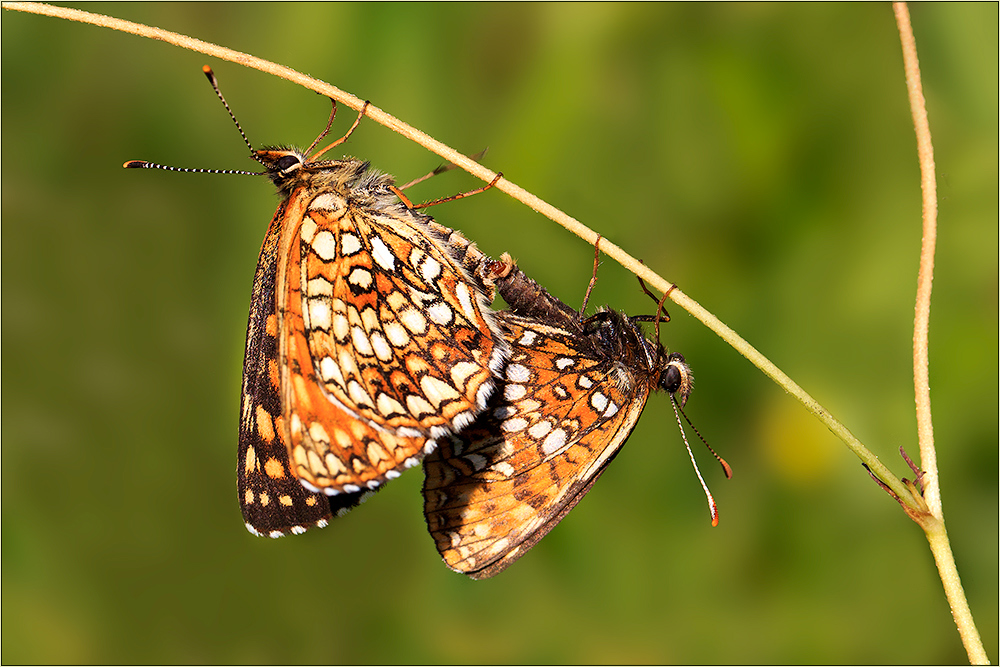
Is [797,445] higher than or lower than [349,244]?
lower

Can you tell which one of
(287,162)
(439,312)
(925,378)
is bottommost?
(439,312)

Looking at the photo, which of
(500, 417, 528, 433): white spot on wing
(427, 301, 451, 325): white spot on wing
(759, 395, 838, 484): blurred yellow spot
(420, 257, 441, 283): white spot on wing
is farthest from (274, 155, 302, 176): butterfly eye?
(759, 395, 838, 484): blurred yellow spot

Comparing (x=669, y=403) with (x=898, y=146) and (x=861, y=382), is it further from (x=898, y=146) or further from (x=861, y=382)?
(x=898, y=146)

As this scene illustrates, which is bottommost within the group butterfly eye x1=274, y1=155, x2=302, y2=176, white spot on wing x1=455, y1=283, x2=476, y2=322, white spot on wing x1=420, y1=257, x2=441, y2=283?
white spot on wing x1=455, y1=283, x2=476, y2=322

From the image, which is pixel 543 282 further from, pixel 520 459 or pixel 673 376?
pixel 520 459

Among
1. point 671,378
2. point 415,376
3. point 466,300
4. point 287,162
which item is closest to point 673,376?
point 671,378

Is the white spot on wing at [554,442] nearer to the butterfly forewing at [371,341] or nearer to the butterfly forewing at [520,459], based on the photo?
the butterfly forewing at [520,459]

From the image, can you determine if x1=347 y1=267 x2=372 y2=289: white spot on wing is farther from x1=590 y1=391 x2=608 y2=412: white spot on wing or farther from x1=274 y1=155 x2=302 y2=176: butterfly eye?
x1=590 y1=391 x2=608 y2=412: white spot on wing

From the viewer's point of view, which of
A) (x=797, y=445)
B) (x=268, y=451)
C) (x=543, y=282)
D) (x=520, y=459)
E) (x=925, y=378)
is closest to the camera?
(x=925, y=378)

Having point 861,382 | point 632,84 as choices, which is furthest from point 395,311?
point 861,382
